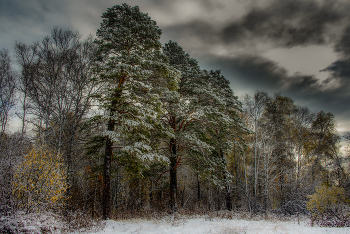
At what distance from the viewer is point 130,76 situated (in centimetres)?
934

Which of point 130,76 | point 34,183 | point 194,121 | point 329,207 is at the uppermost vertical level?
point 130,76

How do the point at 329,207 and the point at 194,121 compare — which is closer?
the point at 329,207

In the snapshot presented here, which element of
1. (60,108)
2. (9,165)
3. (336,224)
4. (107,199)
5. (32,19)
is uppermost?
(32,19)

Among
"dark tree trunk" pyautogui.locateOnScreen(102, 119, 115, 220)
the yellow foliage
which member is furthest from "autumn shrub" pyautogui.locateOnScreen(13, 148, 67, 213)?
the yellow foliage

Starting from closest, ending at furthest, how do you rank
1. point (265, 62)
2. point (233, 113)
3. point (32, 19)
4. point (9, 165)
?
point (9, 165) < point (32, 19) < point (233, 113) < point (265, 62)

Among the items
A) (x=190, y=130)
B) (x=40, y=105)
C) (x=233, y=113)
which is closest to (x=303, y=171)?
(x=233, y=113)

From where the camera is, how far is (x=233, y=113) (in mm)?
14352

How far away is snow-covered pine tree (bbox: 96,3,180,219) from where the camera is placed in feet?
28.1

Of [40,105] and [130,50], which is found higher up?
[130,50]

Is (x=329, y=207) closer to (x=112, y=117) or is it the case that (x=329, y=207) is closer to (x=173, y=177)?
(x=173, y=177)

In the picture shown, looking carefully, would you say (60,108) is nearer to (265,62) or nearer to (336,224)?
(336,224)

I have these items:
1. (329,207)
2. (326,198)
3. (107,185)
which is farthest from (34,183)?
(329,207)

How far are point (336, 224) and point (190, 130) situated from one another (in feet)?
29.1

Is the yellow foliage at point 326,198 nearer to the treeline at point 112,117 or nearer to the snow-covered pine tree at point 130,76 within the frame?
the treeline at point 112,117
